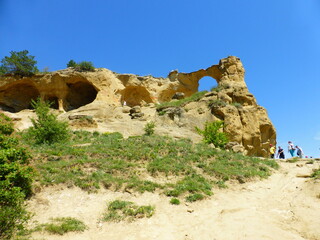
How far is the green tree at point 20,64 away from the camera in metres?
31.2

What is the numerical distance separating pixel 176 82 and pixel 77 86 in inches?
574

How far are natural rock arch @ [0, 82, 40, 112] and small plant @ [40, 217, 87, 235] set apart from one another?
99.3 feet

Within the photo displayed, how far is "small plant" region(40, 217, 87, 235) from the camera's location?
654 centimetres

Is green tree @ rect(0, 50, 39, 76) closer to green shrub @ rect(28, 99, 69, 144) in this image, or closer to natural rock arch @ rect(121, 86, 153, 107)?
natural rock arch @ rect(121, 86, 153, 107)

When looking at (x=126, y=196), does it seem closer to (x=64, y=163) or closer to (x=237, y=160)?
(x=64, y=163)

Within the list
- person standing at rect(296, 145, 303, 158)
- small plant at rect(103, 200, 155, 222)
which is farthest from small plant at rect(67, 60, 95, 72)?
small plant at rect(103, 200, 155, 222)

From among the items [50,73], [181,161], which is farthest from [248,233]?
[50,73]

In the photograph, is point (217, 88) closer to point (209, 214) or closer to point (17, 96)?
point (209, 214)

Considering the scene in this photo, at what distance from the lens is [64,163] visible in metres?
10.9

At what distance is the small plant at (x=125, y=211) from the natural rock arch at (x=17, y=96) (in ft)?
98.6

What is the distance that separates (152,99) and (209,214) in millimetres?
29801

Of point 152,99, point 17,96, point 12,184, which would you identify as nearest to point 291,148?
point 12,184

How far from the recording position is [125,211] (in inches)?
309

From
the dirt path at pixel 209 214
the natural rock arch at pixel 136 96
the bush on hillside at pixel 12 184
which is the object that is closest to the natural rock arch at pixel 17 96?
the natural rock arch at pixel 136 96
